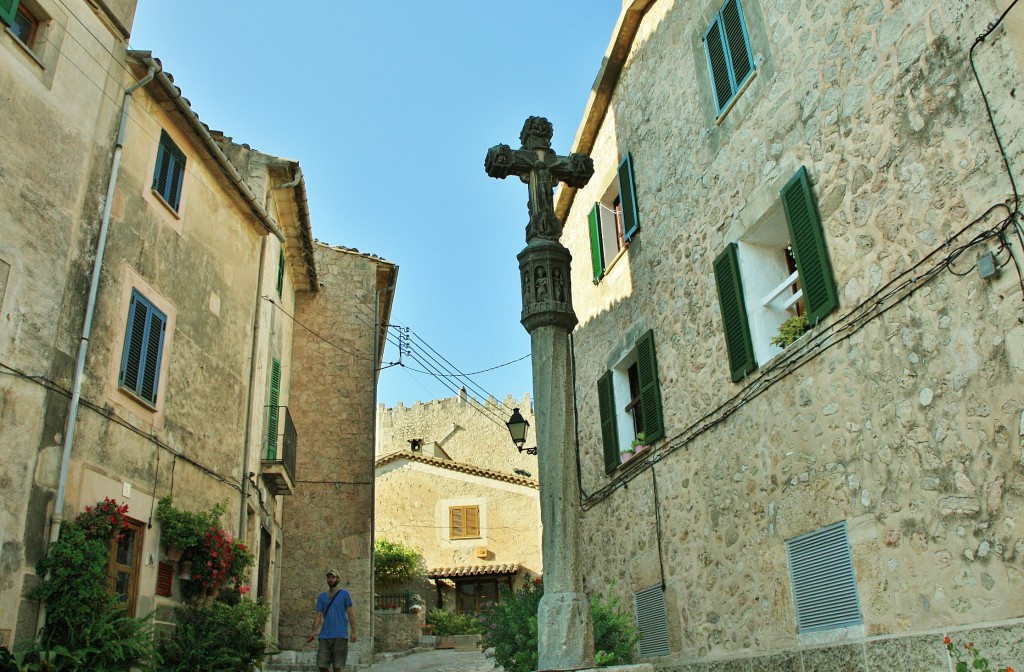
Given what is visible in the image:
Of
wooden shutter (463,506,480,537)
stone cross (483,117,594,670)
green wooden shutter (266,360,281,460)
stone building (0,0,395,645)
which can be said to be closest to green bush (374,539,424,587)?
wooden shutter (463,506,480,537)

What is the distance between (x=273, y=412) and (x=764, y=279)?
9.64 metres

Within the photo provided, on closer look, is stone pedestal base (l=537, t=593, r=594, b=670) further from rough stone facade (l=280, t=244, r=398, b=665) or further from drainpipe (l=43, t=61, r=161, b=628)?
rough stone facade (l=280, t=244, r=398, b=665)

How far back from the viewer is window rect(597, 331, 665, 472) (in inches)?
400

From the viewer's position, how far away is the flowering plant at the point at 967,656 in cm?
488

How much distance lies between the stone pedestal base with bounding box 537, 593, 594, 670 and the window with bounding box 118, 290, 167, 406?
19.0 feet

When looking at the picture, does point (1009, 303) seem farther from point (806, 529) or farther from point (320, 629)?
point (320, 629)

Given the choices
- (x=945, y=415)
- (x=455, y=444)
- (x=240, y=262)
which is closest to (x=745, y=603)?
(x=945, y=415)

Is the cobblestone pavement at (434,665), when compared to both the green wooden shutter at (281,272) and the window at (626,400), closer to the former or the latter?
the window at (626,400)

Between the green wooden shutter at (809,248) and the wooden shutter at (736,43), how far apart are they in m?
1.64

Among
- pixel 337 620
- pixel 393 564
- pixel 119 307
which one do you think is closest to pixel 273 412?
pixel 337 620

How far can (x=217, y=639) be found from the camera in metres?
9.95

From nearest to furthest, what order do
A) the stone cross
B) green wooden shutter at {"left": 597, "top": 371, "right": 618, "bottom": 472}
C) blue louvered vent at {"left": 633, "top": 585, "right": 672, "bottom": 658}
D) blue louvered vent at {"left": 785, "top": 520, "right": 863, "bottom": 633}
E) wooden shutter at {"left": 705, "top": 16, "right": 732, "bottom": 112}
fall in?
1. the stone cross
2. blue louvered vent at {"left": 785, "top": 520, "right": 863, "bottom": 633}
3. wooden shutter at {"left": 705, "top": 16, "right": 732, "bottom": 112}
4. blue louvered vent at {"left": 633, "top": 585, "right": 672, "bottom": 658}
5. green wooden shutter at {"left": 597, "top": 371, "right": 618, "bottom": 472}

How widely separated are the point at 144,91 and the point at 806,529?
9254 millimetres

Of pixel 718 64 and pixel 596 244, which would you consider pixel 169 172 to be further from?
pixel 718 64
